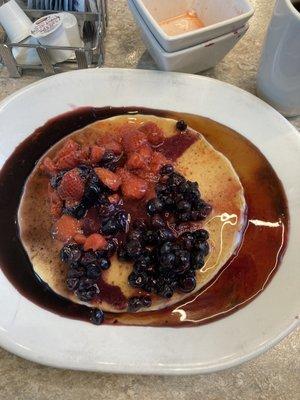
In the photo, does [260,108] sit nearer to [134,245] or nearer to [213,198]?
[213,198]

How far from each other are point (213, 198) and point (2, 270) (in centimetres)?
54

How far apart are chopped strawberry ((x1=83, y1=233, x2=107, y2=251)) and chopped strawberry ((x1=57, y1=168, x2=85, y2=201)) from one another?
112 mm

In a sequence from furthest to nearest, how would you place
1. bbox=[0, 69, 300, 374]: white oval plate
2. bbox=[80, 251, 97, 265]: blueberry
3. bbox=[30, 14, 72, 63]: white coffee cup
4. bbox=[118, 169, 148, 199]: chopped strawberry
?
bbox=[30, 14, 72, 63]: white coffee cup, bbox=[118, 169, 148, 199]: chopped strawberry, bbox=[80, 251, 97, 265]: blueberry, bbox=[0, 69, 300, 374]: white oval plate

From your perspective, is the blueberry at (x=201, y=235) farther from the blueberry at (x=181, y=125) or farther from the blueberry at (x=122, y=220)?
the blueberry at (x=181, y=125)

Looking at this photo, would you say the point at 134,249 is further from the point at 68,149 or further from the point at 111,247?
Result: the point at 68,149

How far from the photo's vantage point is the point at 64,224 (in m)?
0.99

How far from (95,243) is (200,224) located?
262 millimetres

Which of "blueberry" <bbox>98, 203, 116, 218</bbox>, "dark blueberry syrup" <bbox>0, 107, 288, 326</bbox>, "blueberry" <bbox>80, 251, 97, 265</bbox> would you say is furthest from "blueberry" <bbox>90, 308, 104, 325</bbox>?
"blueberry" <bbox>98, 203, 116, 218</bbox>

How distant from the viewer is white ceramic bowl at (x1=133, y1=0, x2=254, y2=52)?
3.33 ft

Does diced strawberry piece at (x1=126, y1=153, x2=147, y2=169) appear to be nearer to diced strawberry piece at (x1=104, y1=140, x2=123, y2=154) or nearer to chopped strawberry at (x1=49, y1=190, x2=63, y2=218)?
diced strawberry piece at (x1=104, y1=140, x2=123, y2=154)

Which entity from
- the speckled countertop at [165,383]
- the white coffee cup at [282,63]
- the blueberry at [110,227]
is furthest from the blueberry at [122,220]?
the white coffee cup at [282,63]

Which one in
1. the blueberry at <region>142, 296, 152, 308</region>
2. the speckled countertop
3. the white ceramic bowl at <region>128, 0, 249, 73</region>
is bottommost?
the speckled countertop

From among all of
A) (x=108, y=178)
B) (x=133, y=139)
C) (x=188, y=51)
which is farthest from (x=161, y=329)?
(x=188, y=51)

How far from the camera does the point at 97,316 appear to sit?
0.87 meters
